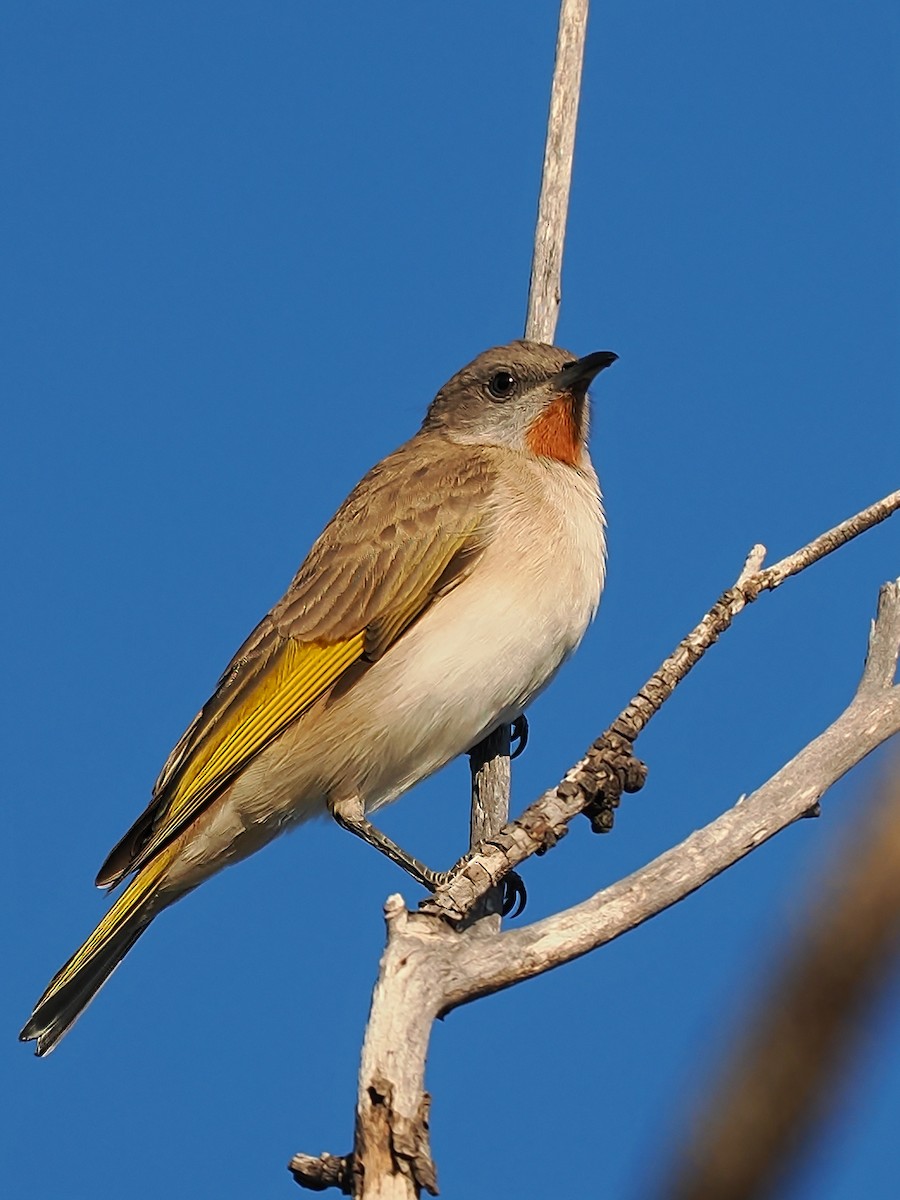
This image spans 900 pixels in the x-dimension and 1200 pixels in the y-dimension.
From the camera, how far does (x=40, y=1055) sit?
7074 mm

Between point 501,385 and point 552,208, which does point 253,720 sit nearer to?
point 501,385

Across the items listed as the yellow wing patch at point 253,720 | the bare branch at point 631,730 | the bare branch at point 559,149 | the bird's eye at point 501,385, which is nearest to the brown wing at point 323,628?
the yellow wing patch at point 253,720

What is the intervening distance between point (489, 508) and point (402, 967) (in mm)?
3655

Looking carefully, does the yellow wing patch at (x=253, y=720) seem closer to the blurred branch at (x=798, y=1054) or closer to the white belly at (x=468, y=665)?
the white belly at (x=468, y=665)

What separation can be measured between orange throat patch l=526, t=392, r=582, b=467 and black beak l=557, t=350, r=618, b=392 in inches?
3.6

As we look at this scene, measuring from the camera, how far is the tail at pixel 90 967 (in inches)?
278

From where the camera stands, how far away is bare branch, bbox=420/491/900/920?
583 cm

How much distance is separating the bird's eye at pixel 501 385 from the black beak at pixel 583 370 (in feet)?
1.22

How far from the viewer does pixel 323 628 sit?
764 centimetres

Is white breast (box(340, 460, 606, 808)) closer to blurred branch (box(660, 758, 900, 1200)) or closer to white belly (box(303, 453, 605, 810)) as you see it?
white belly (box(303, 453, 605, 810))

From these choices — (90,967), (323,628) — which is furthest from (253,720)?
(90,967)

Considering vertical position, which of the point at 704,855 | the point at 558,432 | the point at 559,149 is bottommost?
the point at 704,855

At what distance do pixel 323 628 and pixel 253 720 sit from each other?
2.16 ft

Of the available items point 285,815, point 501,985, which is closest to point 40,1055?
point 285,815
